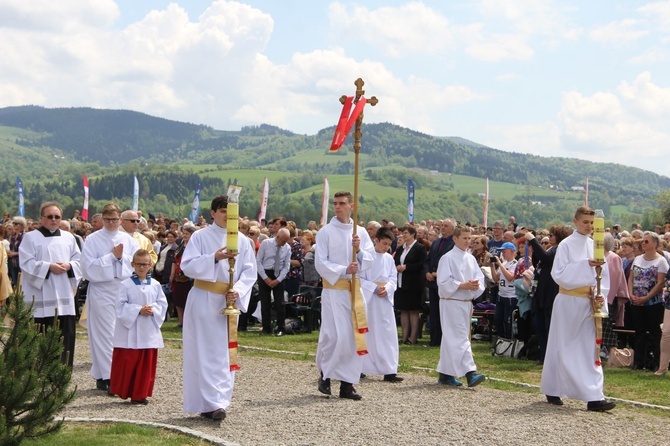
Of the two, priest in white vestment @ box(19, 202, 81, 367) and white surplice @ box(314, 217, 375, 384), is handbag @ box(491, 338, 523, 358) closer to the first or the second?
white surplice @ box(314, 217, 375, 384)

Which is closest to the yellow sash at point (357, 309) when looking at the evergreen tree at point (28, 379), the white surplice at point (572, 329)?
the white surplice at point (572, 329)

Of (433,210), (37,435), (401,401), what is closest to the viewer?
(37,435)

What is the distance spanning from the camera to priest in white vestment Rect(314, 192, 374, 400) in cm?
1120

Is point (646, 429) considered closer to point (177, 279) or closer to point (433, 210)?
point (177, 279)

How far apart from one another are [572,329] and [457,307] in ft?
6.61

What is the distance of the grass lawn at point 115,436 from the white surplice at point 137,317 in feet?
5.67

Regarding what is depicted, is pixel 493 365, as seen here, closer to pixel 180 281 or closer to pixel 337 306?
pixel 337 306

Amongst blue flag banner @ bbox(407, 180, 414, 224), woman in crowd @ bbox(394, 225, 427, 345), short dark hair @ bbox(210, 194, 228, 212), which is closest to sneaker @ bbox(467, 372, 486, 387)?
short dark hair @ bbox(210, 194, 228, 212)

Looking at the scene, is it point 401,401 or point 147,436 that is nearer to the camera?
point 147,436

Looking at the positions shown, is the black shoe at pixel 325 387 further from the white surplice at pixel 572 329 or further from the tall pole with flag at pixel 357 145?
the white surplice at pixel 572 329

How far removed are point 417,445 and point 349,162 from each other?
188562 mm

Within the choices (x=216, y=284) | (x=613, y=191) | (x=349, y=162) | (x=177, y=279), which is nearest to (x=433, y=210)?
(x=613, y=191)

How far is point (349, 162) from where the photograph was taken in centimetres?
19662

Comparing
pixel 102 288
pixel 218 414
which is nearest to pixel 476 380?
pixel 218 414
